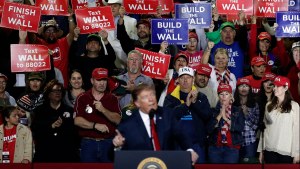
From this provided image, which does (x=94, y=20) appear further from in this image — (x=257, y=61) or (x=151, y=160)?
(x=151, y=160)

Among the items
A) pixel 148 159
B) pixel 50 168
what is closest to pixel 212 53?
pixel 50 168

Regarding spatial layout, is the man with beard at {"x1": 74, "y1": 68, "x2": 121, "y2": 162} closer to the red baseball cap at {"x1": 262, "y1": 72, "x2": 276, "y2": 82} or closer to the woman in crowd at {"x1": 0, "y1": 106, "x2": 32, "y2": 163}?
the woman in crowd at {"x1": 0, "y1": 106, "x2": 32, "y2": 163}

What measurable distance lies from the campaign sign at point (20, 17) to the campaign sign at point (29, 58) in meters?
0.40

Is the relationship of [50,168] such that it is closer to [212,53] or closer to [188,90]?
[188,90]

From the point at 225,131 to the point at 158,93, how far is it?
1.78 m

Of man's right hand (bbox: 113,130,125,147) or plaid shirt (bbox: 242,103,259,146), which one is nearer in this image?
man's right hand (bbox: 113,130,125,147)

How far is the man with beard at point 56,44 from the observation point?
47.5 feet

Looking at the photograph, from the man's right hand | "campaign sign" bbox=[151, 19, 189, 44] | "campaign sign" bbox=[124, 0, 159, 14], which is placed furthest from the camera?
"campaign sign" bbox=[124, 0, 159, 14]

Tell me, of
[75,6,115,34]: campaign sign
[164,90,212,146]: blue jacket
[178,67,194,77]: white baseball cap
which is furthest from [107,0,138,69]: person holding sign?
[164,90,212,146]: blue jacket

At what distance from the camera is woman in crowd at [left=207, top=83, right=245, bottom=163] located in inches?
487

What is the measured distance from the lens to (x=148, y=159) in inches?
351

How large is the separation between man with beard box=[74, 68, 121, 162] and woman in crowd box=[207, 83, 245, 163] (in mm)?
1389

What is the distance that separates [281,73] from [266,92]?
1.19 metres

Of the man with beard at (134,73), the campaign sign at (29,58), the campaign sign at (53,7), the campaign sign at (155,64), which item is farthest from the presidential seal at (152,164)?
the campaign sign at (53,7)
